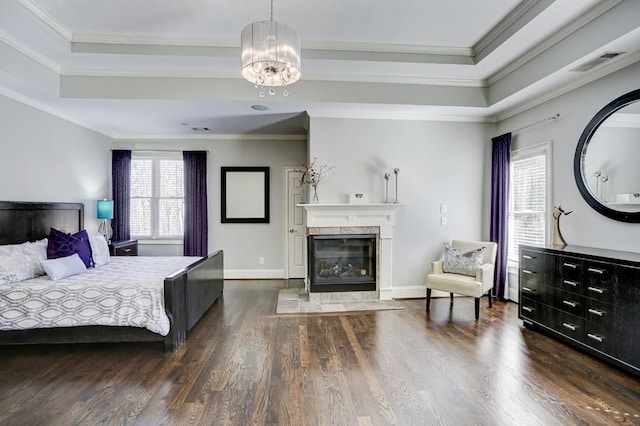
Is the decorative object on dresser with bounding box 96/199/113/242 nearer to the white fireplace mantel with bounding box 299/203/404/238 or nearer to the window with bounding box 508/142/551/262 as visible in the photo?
the white fireplace mantel with bounding box 299/203/404/238

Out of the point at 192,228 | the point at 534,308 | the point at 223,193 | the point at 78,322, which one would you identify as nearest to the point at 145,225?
the point at 192,228

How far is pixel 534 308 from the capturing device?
3.46 m

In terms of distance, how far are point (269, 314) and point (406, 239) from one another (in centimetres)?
223

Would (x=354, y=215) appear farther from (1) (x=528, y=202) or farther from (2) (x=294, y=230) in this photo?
(1) (x=528, y=202)

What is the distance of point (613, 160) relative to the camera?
3141 millimetres

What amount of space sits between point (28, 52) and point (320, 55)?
10.3ft

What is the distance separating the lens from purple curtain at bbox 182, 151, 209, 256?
5887 mm

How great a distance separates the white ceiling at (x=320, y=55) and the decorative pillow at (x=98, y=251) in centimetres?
175

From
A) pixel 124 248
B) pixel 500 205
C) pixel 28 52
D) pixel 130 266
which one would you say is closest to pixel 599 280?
pixel 500 205

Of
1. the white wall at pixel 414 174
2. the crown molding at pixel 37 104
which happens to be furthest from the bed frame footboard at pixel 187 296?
the crown molding at pixel 37 104

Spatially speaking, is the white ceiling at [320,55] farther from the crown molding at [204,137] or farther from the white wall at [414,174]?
the crown molding at [204,137]

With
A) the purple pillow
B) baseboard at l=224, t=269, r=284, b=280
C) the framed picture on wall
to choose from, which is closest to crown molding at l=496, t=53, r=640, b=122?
the framed picture on wall

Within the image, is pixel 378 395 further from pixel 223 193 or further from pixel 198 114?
pixel 223 193

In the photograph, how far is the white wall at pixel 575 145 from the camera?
10.0 ft
